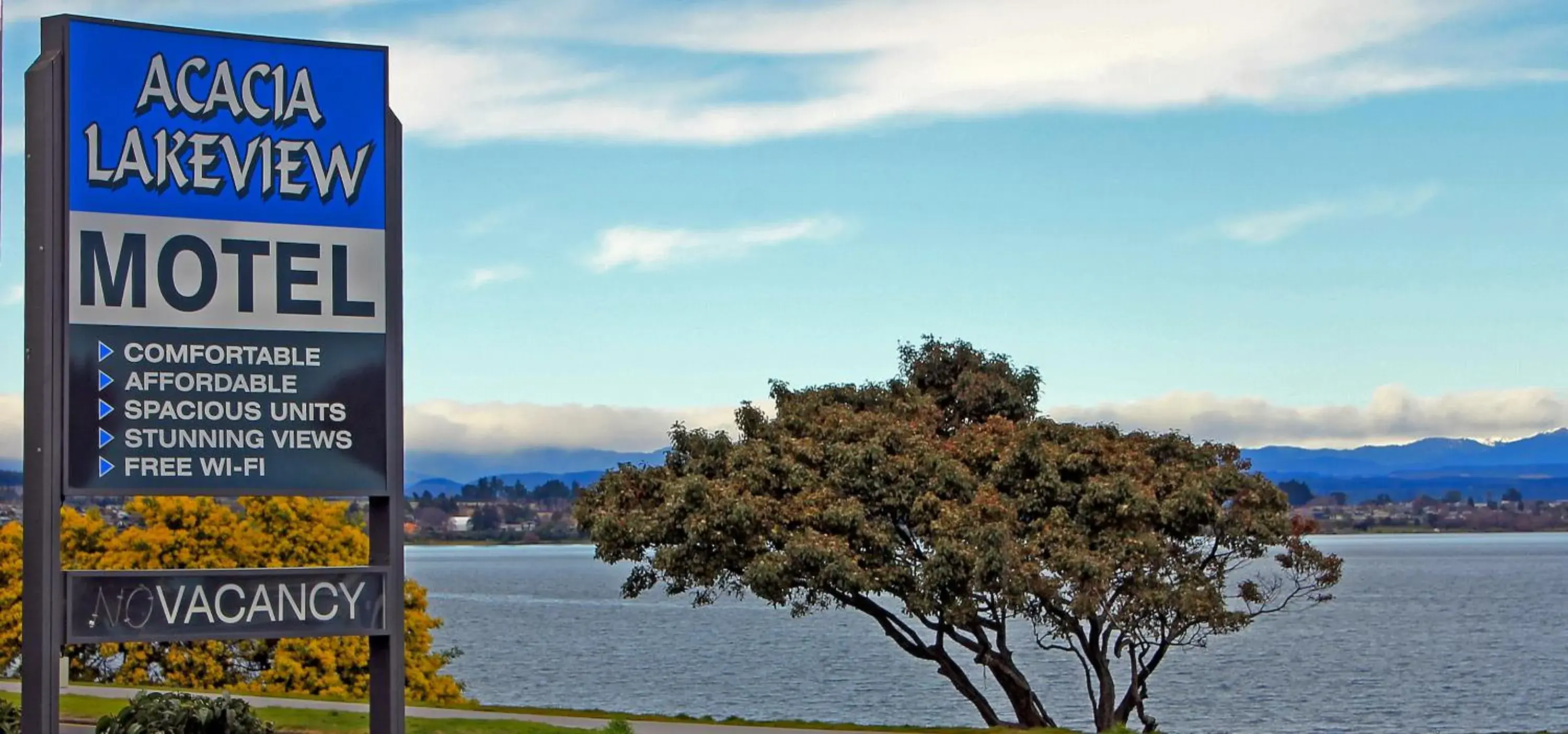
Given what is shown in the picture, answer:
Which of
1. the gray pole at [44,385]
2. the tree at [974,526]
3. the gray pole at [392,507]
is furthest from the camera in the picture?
the tree at [974,526]

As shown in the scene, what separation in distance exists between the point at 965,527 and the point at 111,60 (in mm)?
14954

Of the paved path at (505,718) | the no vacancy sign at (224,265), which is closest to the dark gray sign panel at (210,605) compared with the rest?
the no vacancy sign at (224,265)

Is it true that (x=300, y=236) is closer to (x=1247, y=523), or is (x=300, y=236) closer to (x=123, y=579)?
(x=123, y=579)

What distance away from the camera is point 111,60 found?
43.4ft

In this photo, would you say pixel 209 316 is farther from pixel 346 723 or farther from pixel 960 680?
pixel 960 680

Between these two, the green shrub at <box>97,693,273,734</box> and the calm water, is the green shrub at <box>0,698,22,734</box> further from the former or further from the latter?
the calm water

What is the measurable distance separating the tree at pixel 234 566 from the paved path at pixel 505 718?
22.4 feet

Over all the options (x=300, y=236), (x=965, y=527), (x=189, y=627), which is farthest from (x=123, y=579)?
(x=965, y=527)

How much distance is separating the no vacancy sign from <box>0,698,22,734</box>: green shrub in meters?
5.68

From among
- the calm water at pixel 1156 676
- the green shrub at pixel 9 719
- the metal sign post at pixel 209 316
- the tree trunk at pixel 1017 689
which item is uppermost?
the metal sign post at pixel 209 316

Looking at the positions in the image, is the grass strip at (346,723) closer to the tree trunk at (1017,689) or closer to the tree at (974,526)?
the tree at (974,526)

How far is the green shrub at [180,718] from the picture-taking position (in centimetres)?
1608

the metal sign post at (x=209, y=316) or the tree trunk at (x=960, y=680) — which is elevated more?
the metal sign post at (x=209, y=316)

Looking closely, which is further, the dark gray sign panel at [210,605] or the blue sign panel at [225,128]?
the blue sign panel at [225,128]
